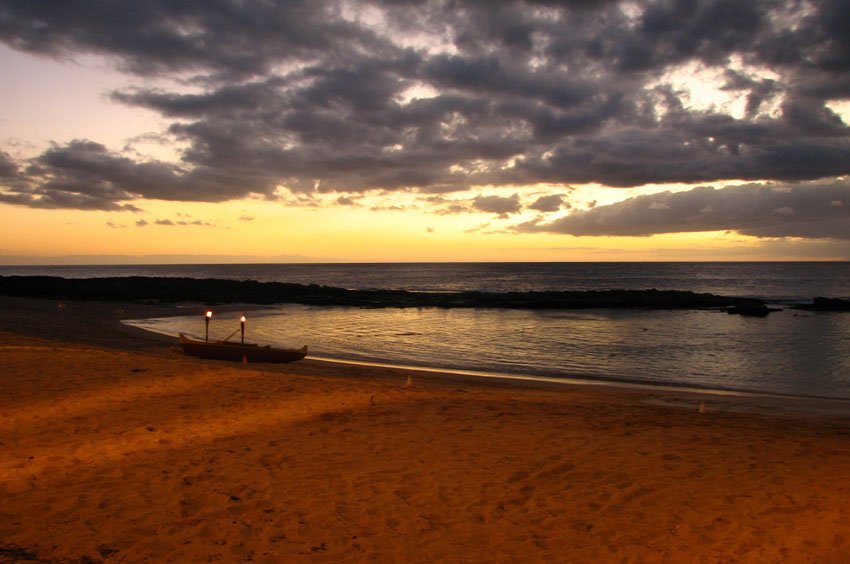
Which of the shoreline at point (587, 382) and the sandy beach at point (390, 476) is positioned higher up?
the sandy beach at point (390, 476)

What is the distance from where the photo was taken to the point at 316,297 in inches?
2382

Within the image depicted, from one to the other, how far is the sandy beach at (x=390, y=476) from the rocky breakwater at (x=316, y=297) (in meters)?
43.4

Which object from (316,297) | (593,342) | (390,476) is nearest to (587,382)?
(593,342)

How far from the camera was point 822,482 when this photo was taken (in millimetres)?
8195

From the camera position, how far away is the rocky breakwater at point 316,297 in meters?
56.6

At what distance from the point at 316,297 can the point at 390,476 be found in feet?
176

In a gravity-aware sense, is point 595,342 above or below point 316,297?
below

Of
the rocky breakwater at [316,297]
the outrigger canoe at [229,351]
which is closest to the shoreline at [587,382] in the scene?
the outrigger canoe at [229,351]

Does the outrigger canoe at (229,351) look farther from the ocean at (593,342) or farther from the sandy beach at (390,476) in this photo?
the sandy beach at (390,476)

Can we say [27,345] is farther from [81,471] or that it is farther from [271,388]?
[81,471]

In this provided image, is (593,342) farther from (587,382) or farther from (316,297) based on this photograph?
(316,297)

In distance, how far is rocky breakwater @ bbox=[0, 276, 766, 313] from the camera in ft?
186

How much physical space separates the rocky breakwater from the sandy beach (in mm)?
43391

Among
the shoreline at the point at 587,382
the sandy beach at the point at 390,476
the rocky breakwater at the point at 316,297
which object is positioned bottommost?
the shoreline at the point at 587,382
